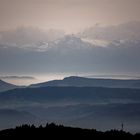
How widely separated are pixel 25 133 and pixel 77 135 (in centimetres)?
1042

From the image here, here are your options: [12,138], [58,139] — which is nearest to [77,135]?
[58,139]

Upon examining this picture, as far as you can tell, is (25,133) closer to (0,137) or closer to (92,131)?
(0,137)

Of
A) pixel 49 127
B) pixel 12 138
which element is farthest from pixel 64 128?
pixel 12 138

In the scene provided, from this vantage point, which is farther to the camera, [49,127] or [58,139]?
[49,127]

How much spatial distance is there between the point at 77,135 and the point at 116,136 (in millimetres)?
8158

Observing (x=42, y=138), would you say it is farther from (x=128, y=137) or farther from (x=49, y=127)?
(x=128, y=137)

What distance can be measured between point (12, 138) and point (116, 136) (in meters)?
20.9

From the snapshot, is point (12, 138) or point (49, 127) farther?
point (49, 127)

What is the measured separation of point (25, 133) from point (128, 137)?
67.4 feet

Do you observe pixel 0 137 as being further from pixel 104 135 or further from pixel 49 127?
pixel 104 135

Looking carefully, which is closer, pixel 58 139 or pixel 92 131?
pixel 58 139

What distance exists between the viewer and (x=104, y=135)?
12456 cm

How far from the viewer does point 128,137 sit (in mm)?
123688

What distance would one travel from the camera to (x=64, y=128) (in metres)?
127
